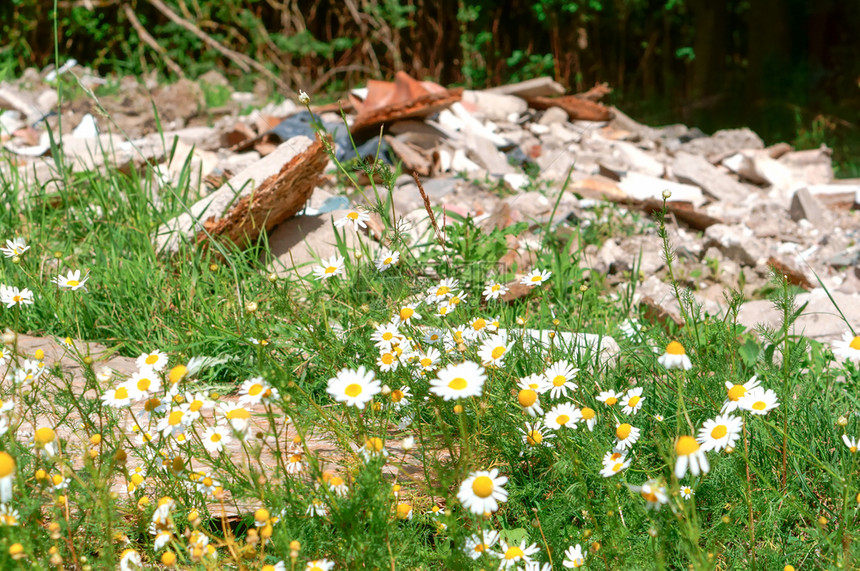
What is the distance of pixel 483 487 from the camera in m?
1.22

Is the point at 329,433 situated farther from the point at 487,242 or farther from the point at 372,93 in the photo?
the point at 372,93

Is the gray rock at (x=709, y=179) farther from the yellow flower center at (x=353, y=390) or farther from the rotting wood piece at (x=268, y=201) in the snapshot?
the yellow flower center at (x=353, y=390)

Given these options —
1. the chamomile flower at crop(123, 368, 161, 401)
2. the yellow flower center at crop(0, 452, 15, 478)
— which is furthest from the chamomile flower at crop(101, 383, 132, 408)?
the yellow flower center at crop(0, 452, 15, 478)

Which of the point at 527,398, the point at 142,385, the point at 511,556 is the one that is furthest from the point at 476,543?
the point at 142,385

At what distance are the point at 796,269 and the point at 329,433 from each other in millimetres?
3008

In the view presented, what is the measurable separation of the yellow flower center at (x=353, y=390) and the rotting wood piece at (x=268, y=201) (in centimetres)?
179

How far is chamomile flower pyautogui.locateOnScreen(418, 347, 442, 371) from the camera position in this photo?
1.71m

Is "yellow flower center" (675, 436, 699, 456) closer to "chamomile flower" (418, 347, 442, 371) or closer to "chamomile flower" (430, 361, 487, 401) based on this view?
"chamomile flower" (430, 361, 487, 401)

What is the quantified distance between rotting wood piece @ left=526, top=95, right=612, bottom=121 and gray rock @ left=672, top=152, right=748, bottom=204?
4.58 feet

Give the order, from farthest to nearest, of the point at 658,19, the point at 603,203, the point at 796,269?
the point at 658,19
the point at 603,203
the point at 796,269

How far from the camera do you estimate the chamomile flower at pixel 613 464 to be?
4.62ft

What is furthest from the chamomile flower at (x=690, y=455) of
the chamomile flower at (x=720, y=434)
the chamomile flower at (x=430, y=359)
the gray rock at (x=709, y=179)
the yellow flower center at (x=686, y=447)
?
the gray rock at (x=709, y=179)

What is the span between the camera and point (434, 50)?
9.72 meters

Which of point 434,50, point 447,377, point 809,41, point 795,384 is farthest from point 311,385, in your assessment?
point 809,41
